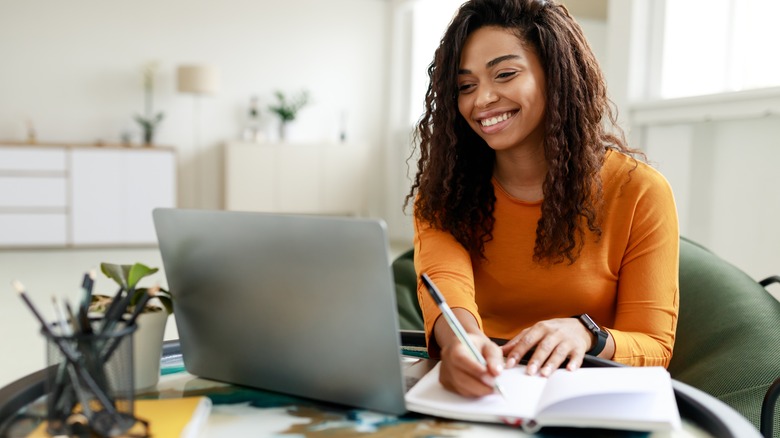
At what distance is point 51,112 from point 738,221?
20.1 ft

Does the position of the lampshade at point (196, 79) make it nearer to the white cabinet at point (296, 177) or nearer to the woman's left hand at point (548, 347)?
the white cabinet at point (296, 177)

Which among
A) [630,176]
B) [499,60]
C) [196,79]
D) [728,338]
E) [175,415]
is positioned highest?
[196,79]

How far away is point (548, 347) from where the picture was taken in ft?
3.19

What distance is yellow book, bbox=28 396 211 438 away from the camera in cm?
71

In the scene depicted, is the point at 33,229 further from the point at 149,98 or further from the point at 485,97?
the point at 485,97

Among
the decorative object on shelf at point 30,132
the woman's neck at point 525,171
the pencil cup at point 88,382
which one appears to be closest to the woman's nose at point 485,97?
the woman's neck at point 525,171

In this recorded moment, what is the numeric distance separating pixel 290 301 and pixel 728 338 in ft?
3.87

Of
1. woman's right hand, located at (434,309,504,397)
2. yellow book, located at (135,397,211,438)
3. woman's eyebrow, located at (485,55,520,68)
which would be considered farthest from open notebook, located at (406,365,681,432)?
woman's eyebrow, located at (485,55,520,68)

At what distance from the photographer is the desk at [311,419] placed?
0.74 m

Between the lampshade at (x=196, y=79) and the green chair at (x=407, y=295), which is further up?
the lampshade at (x=196, y=79)

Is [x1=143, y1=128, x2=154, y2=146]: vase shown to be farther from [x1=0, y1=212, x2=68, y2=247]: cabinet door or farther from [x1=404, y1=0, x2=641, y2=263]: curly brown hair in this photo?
[x1=404, y1=0, x2=641, y2=263]: curly brown hair

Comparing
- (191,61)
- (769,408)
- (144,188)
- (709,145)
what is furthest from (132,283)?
(191,61)

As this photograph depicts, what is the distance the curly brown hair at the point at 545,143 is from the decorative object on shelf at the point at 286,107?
18.9 feet

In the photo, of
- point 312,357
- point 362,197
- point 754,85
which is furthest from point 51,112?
point 312,357
